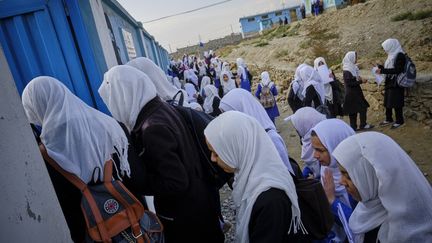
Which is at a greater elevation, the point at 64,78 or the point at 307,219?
the point at 64,78

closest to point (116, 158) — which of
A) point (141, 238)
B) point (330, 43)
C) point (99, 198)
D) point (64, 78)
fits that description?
point (99, 198)

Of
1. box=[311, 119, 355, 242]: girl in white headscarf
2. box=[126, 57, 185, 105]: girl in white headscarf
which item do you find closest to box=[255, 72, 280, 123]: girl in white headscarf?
box=[126, 57, 185, 105]: girl in white headscarf

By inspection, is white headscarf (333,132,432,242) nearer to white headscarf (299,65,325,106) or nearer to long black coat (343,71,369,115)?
white headscarf (299,65,325,106)

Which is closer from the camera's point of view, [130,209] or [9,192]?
[9,192]

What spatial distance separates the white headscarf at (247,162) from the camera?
147 cm

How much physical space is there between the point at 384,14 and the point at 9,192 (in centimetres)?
1947

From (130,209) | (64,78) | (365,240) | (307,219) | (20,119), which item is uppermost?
(64,78)

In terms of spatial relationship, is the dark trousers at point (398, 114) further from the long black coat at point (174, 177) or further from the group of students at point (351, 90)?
the long black coat at point (174, 177)

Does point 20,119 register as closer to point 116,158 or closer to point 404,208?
point 116,158

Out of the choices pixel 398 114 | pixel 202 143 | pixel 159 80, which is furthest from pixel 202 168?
pixel 398 114

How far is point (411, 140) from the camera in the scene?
548cm

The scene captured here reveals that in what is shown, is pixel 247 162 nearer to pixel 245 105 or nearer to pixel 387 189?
pixel 387 189

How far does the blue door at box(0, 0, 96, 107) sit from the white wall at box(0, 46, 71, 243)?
1619 mm

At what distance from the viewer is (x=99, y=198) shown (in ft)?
4.85
